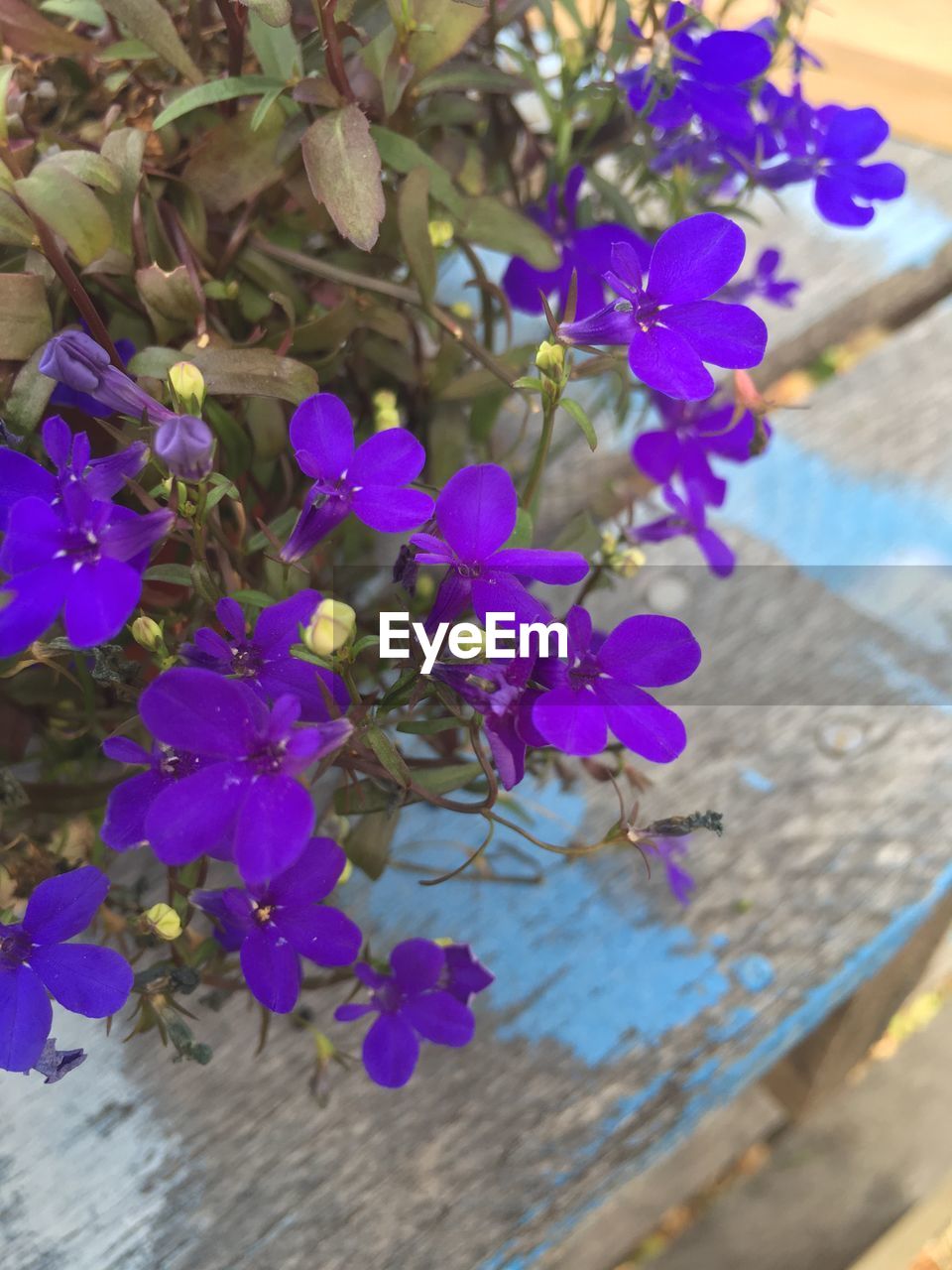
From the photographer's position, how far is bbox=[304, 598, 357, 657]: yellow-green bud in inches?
13.0

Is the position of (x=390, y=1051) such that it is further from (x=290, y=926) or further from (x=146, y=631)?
(x=146, y=631)

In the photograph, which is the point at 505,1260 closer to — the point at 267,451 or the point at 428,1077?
the point at 428,1077

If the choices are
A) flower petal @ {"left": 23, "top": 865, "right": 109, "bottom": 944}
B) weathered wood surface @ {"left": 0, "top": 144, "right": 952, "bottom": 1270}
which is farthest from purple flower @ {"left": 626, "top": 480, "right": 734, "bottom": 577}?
flower petal @ {"left": 23, "top": 865, "right": 109, "bottom": 944}

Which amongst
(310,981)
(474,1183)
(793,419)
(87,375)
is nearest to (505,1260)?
(474,1183)

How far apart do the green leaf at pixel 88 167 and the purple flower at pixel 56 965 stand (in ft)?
0.84

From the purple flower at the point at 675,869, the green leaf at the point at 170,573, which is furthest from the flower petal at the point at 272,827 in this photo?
the purple flower at the point at 675,869

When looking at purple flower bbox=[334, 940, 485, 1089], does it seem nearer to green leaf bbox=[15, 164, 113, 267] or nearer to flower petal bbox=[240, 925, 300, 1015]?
flower petal bbox=[240, 925, 300, 1015]

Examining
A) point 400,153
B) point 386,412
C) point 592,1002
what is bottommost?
point 592,1002

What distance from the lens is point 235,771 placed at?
33 cm

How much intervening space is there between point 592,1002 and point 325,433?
0.35 m

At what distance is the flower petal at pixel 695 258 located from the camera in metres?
0.38

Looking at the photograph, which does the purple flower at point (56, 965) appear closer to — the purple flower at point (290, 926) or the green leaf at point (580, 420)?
the purple flower at point (290, 926)

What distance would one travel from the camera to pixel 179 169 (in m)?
0.52

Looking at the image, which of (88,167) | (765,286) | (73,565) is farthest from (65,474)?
(765,286)
